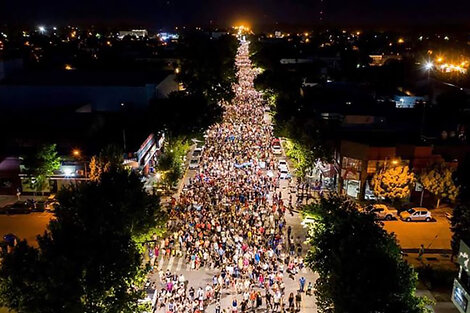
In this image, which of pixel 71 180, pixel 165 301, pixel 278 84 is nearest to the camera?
pixel 165 301

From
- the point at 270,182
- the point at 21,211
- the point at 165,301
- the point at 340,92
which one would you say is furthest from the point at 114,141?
the point at 340,92

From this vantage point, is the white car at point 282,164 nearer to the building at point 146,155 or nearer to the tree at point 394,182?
the tree at point 394,182

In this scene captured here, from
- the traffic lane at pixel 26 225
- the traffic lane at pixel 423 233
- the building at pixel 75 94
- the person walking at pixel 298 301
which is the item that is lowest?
the person walking at pixel 298 301

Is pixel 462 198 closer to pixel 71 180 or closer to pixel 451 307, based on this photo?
pixel 451 307

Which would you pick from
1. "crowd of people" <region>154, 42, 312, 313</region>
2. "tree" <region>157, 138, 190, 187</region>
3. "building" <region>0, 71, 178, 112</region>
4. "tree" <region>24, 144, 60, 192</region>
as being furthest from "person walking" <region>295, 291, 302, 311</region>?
"building" <region>0, 71, 178, 112</region>

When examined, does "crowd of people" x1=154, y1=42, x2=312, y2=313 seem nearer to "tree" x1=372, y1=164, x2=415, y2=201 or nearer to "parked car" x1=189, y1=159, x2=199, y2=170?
"parked car" x1=189, y1=159, x2=199, y2=170

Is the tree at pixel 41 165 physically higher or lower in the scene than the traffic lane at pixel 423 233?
higher

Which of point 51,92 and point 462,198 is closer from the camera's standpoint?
point 462,198

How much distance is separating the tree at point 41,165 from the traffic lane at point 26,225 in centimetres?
300

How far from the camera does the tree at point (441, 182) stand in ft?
112

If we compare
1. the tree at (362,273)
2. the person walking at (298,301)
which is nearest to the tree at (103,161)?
the person walking at (298,301)

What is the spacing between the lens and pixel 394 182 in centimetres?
3425

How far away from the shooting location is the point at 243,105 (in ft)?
249

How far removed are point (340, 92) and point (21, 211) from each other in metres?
43.7
